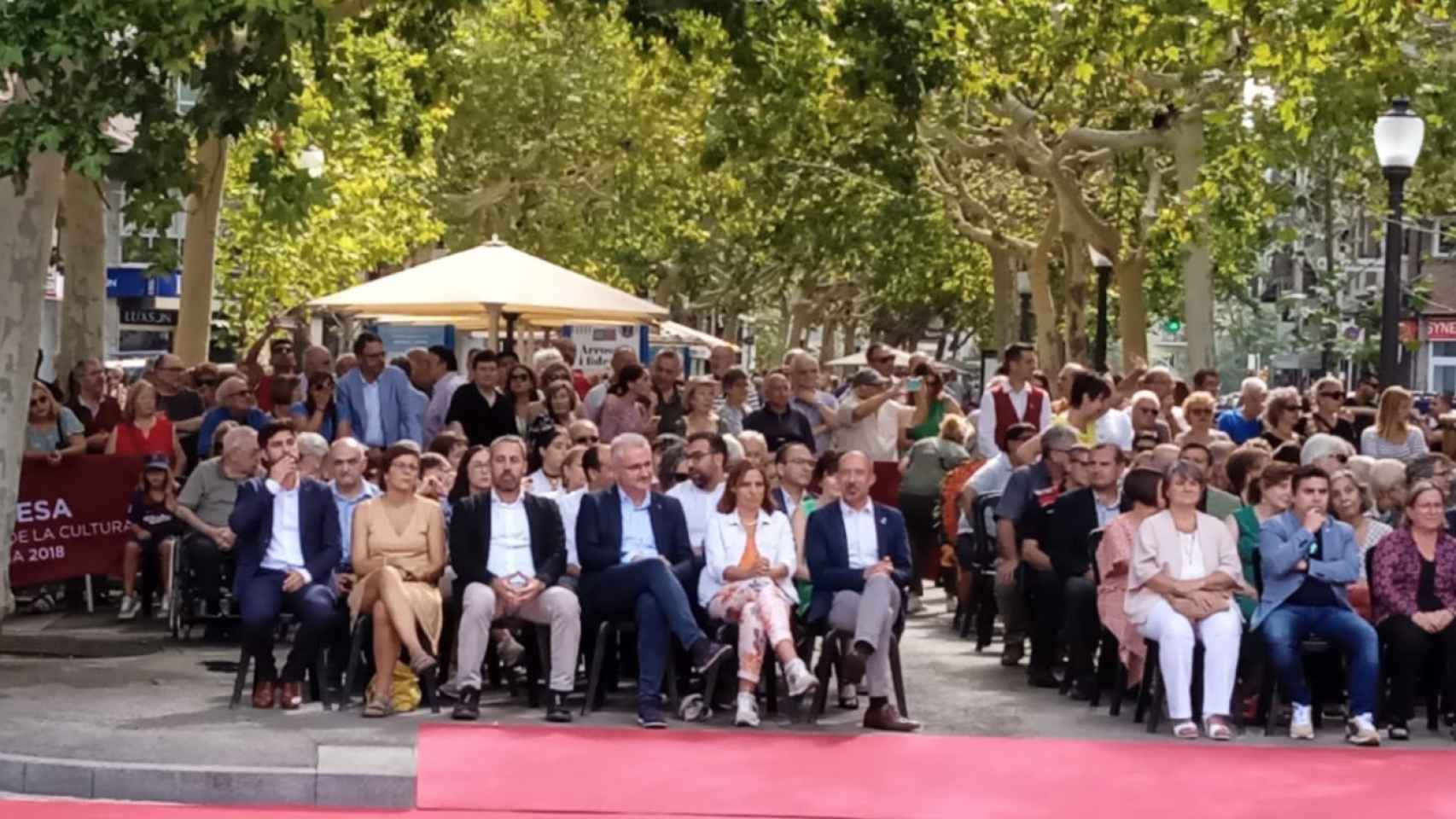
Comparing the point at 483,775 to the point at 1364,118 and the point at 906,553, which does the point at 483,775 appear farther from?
the point at 1364,118

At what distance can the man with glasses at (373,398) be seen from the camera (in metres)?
20.2

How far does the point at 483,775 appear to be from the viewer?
477 inches

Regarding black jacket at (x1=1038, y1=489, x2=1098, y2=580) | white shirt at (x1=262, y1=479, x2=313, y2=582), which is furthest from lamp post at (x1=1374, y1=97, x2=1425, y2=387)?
white shirt at (x1=262, y1=479, x2=313, y2=582)

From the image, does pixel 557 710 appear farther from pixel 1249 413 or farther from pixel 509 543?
pixel 1249 413

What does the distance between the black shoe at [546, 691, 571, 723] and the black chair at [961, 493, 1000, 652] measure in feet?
12.8

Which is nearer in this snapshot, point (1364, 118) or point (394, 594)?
point (394, 594)

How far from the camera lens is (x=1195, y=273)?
118ft

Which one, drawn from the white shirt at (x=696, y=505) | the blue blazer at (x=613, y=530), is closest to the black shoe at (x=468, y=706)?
the blue blazer at (x=613, y=530)

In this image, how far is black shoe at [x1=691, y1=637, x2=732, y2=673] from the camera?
1390 centimetres

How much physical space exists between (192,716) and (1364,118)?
10.5 meters

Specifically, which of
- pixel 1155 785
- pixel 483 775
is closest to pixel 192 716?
pixel 483 775

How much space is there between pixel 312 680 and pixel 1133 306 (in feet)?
86.5

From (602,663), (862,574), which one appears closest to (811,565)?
(862,574)

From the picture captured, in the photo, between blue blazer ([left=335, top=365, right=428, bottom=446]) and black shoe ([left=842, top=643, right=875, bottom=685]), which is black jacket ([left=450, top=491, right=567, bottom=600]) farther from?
blue blazer ([left=335, top=365, right=428, bottom=446])
